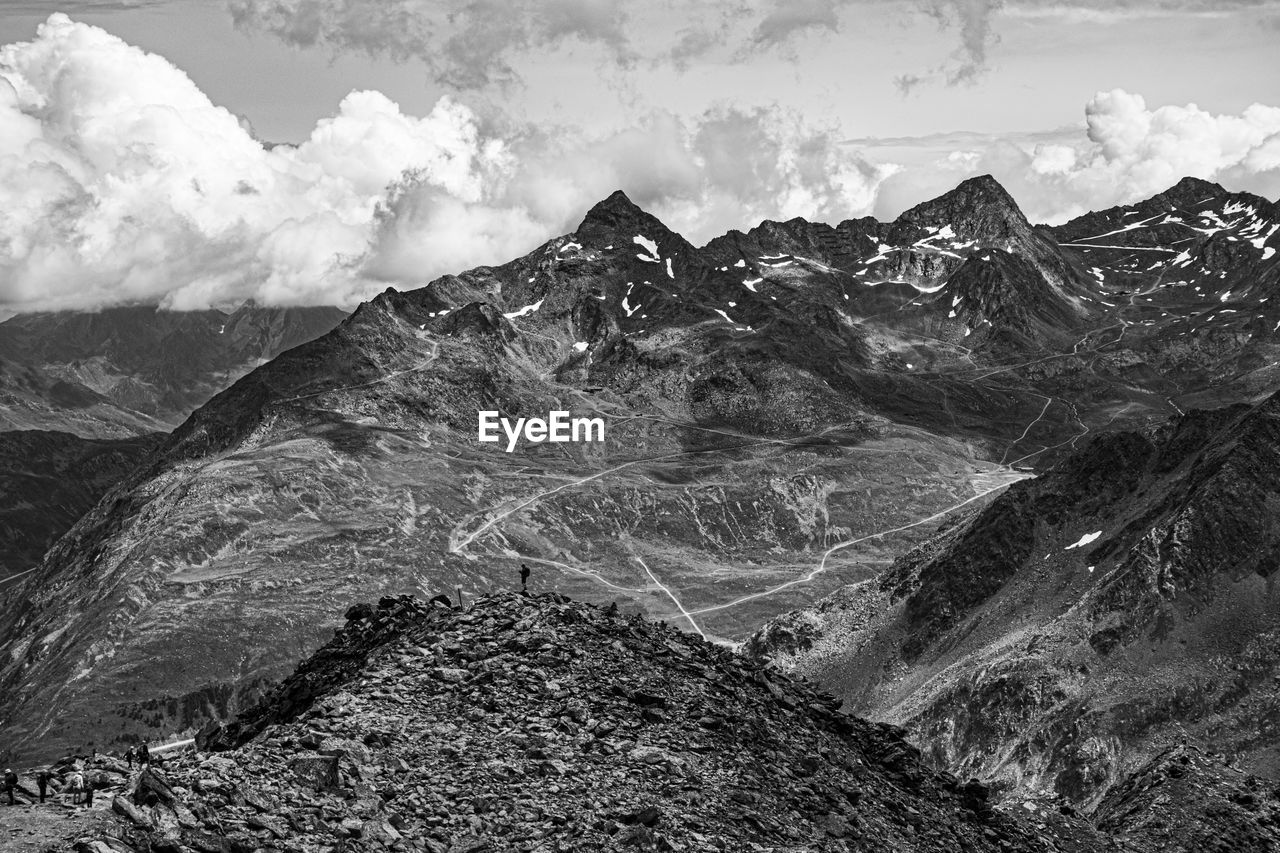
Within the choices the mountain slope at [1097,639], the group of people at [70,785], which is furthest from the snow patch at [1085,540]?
the group of people at [70,785]

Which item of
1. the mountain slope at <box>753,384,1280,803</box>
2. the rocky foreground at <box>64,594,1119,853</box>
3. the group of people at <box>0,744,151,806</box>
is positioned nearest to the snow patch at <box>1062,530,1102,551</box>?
the mountain slope at <box>753,384,1280,803</box>

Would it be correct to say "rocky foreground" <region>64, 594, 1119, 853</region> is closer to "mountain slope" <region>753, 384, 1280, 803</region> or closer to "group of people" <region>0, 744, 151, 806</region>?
"group of people" <region>0, 744, 151, 806</region>

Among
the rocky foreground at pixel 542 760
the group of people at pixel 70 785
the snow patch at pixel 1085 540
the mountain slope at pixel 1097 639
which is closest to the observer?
the group of people at pixel 70 785

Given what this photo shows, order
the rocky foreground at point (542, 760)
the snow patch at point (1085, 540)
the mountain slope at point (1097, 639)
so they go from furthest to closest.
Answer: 1. the snow patch at point (1085, 540)
2. the mountain slope at point (1097, 639)
3. the rocky foreground at point (542, 760)

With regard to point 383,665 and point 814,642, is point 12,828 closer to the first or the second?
point 383,665

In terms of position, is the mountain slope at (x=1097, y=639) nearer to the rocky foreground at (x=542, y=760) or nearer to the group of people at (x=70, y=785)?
the rocky foreground at (x=542, y=760)

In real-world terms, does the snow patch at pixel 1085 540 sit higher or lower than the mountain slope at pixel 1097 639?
higher

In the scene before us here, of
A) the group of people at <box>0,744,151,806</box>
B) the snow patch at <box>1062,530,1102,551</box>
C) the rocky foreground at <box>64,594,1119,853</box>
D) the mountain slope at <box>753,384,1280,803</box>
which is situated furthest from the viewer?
the snow patch at <box>1062,530,1102,551</box>
